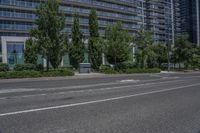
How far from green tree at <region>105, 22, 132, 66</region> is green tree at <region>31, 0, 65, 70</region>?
10558 millimetres

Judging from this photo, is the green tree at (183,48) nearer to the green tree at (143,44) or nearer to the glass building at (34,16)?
the glass building at (34,16)

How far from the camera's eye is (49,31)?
33156 millimetres

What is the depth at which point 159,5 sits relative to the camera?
441 ft

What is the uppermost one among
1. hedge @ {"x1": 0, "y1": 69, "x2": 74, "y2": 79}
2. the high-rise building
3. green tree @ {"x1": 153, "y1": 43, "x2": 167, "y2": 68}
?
the high-rise building

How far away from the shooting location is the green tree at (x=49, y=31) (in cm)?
3297

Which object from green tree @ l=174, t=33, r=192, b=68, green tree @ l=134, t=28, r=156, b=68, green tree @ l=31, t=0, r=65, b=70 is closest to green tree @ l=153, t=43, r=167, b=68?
green tree @ l=174, t=33, r=192, b=68

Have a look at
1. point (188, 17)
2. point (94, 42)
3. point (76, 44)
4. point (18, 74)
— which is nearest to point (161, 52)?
point (94, 42)

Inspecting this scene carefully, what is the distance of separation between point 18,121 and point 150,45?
148 ft


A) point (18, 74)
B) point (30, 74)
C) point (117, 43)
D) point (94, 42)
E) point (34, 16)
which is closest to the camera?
point (18, 74)

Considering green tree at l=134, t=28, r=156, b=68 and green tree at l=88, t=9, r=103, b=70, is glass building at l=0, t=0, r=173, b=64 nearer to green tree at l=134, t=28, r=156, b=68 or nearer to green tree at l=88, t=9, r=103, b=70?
green tree at l=134, t=28, r=156, b=68

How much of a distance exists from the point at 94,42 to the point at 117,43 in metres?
7.58

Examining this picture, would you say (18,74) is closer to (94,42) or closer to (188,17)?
(94,42)

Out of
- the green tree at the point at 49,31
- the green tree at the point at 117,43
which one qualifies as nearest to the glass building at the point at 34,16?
the green tree at the point at 117,43

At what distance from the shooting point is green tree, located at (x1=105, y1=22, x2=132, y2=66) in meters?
42.1
